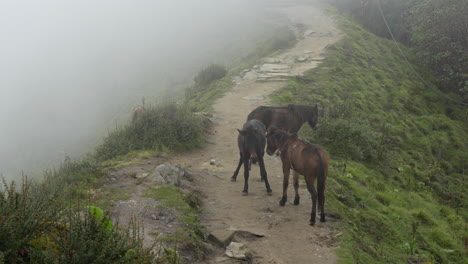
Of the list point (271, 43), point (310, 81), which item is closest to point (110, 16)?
point (271, 43)

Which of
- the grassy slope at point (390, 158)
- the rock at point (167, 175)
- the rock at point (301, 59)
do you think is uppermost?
the rock at point (301, 59)

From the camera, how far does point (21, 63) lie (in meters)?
54.2

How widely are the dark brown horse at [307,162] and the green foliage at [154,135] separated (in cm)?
515

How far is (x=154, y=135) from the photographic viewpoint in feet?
40.6

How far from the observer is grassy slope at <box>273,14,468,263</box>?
8438 millimetres

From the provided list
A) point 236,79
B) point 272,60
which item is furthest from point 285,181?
point 272,60

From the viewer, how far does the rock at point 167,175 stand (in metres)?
8.72

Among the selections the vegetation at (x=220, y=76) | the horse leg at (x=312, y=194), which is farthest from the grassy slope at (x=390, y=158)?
the vegetation at (x=220, y=76)

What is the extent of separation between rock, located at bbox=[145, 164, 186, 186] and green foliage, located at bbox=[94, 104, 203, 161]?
2.53m

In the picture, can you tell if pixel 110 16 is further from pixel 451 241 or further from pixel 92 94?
pixel 451 241

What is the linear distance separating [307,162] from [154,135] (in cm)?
679

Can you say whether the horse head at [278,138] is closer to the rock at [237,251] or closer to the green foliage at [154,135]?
the rock at [237,251]

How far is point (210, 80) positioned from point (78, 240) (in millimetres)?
20935

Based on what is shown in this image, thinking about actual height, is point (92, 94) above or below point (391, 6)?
→ below
